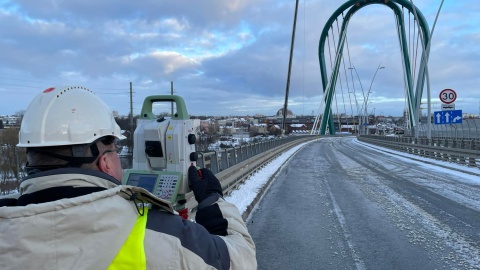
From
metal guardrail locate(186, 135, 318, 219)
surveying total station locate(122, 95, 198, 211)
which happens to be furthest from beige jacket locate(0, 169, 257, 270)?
metal guardrail locate(186, 135, 318, 219)

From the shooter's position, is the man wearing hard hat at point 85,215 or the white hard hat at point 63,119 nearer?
the man wearing hard hat at point 85,215

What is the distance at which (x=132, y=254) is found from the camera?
137 cm

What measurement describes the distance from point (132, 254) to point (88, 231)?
175 mm

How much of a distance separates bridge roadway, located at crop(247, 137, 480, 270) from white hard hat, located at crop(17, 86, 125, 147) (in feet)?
13.4

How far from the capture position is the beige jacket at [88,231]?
4.18 ft

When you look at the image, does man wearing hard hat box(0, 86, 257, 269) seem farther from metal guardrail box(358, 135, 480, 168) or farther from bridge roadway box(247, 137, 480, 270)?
metal guardrail box(358, 135, 480, 168)

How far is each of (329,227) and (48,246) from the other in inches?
266

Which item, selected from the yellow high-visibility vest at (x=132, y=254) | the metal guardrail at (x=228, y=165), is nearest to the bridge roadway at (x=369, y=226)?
the metal guardrail at (x=228, y=165)

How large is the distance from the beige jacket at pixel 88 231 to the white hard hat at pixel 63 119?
0.24 m

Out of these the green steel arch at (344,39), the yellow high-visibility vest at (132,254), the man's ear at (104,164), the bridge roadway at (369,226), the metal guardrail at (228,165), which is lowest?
the bridge roadway at (369,226)

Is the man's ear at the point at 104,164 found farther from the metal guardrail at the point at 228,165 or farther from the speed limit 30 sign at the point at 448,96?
the speed limit 30 sign at the point at 448,96

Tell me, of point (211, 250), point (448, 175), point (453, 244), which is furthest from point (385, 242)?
point (448, 175)

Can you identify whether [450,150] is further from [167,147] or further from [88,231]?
[88,231]

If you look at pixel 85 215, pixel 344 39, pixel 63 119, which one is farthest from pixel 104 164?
pixel 344 39
